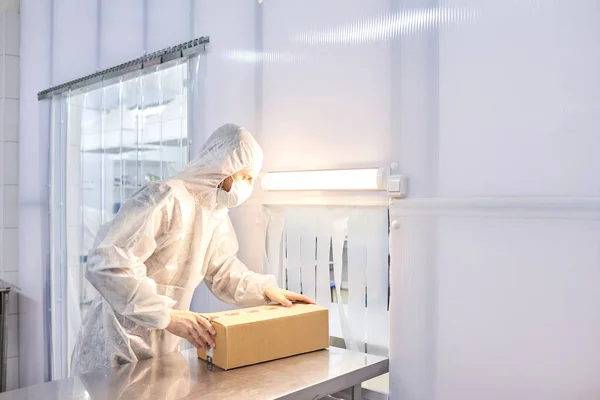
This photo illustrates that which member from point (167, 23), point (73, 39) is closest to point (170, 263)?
point (167, 23)

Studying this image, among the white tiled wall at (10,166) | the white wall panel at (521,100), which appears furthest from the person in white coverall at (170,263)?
Answer: the white tiled wall at (10,166)

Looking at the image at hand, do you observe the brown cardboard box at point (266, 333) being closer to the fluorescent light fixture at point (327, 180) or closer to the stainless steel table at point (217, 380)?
the stainless steel table at point (217, 380)

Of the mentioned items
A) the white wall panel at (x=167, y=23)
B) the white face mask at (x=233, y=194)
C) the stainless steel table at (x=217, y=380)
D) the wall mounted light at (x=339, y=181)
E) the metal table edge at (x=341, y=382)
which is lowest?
the metal table edge at (x=341, y=382)

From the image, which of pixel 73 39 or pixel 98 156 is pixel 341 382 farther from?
pixel 73 39

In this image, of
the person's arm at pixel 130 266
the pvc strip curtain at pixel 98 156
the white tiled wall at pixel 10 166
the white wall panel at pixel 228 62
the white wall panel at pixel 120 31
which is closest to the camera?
the person's arm at pixel 130 266

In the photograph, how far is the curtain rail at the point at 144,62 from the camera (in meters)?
2.22

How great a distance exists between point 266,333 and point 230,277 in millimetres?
334

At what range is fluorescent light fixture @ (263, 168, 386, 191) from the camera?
64.8 inches

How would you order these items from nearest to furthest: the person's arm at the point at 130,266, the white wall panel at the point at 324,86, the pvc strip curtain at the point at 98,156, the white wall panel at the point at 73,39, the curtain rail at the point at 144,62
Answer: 1. the person's arm at the point at 130,266
2. the white wall panel at the point at 324,86
3. the curtain rail at the point at 144,62
4. the pvc strip curtain at the point at 98,156
5. the white wall panel at the point at 73,39

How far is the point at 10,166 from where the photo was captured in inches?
135

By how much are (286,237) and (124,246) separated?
2.01 ft

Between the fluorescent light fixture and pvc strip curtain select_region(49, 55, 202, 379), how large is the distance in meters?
0.53

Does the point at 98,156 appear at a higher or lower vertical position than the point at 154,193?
higher

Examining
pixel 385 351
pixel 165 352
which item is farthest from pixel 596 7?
pixel 165 352
